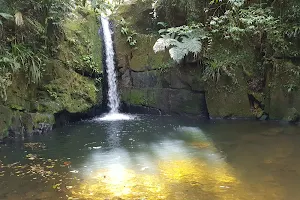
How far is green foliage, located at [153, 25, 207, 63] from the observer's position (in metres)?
8.28

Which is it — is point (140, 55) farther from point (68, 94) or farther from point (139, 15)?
point (68, 94)

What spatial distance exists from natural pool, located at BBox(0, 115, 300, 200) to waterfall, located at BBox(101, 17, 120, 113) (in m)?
2.39

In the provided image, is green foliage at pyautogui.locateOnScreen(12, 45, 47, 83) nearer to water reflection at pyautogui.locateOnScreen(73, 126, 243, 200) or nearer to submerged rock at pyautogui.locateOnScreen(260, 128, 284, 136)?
water reflection at pyautogui.locateOnScreen(73, 126, 243, 200)

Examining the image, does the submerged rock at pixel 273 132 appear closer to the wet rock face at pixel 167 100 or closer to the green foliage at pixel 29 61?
the wet rock face at pixel 167 100

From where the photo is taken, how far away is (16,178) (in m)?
4.39

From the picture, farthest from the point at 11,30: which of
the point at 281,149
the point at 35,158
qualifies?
the point at 281,149

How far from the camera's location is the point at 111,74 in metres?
10.2

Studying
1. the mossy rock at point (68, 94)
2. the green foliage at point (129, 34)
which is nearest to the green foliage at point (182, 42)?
the green foliage at point (129, 34)

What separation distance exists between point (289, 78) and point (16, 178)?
683 centimetres

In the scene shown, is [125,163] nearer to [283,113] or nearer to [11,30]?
[11,30]

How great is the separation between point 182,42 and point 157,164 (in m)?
4.61

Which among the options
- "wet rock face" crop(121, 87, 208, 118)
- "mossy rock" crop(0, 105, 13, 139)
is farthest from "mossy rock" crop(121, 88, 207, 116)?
"mossy rock" crop(0, 105, 13, 139)

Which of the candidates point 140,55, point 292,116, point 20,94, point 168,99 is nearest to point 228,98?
point 292,116

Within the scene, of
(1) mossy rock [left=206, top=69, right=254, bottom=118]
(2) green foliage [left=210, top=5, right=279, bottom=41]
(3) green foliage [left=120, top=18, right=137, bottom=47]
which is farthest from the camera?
(3) green foliage [left=120, top=18, right=137, bottom=47]
